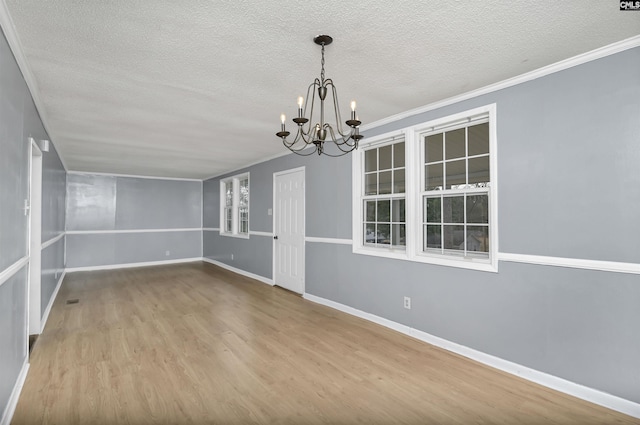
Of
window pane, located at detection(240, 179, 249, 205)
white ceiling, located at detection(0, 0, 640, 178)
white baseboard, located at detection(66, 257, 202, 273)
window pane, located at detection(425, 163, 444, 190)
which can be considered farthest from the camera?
white baseboard, located at detection(66, 257, 202, 273)

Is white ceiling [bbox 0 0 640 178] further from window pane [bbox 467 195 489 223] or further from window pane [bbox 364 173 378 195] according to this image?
window pane [bbox 467 195 489 223]

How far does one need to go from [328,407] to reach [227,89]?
2726mm

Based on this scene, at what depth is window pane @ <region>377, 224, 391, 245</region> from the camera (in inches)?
154

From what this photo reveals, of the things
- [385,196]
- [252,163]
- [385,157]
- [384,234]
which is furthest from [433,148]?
[252,163]

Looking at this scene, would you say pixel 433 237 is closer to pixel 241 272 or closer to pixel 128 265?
pixel 241 272

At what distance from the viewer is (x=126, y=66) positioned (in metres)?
2.46

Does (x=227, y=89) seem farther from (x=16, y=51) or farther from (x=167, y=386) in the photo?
(x=167, y=386)

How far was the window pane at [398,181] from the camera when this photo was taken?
3.72 meters

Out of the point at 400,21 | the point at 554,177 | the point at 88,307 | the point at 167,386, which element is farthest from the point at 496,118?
the point at 88,307

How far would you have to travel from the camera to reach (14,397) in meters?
2.24

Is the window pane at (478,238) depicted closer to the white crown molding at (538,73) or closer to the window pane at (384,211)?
the window pane at (384,211)

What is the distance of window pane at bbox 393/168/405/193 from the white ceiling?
678 mm

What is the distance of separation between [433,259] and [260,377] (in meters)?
2.00

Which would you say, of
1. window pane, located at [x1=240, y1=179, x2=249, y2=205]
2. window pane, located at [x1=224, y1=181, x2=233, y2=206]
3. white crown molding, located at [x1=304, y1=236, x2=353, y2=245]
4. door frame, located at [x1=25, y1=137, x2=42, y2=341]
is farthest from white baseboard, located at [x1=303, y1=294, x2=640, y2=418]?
window pane, located at [x1=224, y1=181, x2=233, y2=206]
